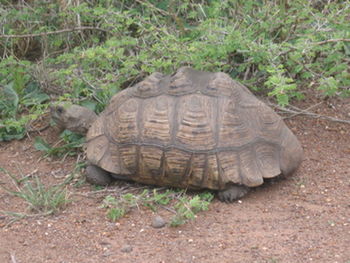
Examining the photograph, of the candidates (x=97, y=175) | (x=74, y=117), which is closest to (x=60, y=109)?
(x=74, y=117)

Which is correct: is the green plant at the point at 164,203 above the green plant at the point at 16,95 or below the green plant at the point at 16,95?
above

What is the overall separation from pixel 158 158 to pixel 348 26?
2.00m

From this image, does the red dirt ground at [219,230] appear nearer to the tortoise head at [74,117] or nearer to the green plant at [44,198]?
the green plant at [44,198]

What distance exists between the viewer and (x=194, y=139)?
4.25 meters

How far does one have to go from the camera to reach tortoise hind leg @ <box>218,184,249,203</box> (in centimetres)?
430

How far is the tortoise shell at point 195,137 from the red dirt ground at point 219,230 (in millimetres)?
231

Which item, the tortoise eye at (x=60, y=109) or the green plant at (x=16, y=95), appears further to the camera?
the green plant at (x=16, y=95)

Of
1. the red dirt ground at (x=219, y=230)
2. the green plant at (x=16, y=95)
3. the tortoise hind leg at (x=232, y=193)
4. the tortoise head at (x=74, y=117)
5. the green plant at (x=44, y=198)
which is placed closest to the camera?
the red dirt ground at (x=219, y=230)

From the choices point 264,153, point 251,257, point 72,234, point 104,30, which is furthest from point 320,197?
point 104,30

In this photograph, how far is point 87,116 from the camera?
5105 millimetres

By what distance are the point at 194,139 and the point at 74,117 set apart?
129 centimetres

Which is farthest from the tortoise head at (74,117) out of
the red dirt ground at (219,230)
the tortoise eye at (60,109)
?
the red dirt ground at (219,230)

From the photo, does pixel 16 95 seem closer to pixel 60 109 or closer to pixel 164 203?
pixel 60 109

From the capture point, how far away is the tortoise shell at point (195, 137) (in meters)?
4.26
